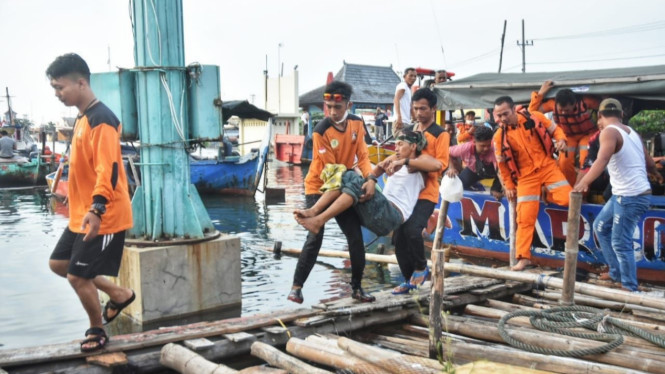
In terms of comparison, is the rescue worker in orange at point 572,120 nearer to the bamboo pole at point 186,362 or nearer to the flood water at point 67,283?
the flood water at point 67,283

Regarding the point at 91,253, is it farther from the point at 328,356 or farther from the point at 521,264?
the point at 521,264

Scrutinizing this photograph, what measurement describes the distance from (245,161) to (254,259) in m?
10.6

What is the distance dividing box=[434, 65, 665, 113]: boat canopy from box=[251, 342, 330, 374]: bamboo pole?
594cm

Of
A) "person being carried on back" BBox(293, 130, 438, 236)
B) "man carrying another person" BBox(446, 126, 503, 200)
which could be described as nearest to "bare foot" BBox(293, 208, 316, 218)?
"person being carried on back" BBox(293, 130, 438, 236)

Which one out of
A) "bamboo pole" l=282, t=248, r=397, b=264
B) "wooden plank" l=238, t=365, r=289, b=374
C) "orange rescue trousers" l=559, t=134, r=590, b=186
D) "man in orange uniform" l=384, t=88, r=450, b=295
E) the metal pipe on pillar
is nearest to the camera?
"wooden plank" l=238, t=365, r=289, b=374

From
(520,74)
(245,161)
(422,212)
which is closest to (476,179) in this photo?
(520,74)

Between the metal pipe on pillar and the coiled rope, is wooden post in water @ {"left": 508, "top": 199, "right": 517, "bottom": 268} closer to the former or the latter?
the coiled rope

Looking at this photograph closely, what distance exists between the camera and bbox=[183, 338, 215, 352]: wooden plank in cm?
438

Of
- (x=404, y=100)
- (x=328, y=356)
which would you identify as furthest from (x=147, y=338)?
(x=404, y=100)

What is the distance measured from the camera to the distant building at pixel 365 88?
1449 inches

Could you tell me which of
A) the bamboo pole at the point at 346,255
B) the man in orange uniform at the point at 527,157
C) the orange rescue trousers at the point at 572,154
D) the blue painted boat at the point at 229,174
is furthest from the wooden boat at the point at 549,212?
the blue painted boat at the point at 229,174

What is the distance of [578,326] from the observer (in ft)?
15.5

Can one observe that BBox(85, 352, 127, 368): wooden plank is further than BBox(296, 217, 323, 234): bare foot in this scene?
No

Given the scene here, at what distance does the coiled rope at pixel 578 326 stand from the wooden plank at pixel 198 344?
214cm
